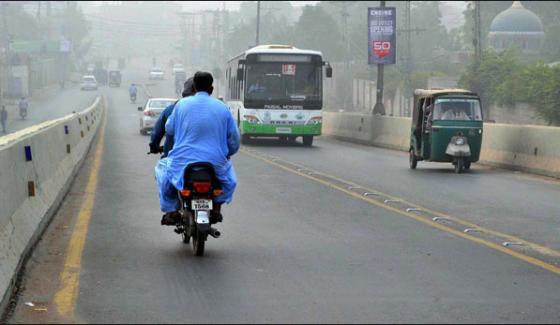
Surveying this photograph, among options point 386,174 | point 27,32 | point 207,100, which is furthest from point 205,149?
point 27,32

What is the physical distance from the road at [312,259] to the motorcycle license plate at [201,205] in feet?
1.55

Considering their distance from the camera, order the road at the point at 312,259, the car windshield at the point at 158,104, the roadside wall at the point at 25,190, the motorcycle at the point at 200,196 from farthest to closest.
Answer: the car windshield at the point at 158,104 → the motorcycle at the point at 200,196 → the roadside wall at the point at 25,190 → the road at the point at 312,259

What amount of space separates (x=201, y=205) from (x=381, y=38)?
3356cm

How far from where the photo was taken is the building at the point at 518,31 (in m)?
130

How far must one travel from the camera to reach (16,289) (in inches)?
369

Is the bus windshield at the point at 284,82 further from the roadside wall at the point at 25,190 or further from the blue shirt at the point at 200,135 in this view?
the blue shirt at the point at 200,135

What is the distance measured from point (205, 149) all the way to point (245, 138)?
28.1 meters

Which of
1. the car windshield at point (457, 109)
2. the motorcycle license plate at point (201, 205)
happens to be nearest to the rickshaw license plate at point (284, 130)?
the car windshield at point (457, 109)

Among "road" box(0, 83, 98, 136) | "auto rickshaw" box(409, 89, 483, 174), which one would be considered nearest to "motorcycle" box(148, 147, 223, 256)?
"auto rickshaw" box(409, 89, 483, 174)

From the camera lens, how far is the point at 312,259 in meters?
11.0

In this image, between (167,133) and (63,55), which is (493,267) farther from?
(63,55)

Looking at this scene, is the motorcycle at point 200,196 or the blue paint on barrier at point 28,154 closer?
the motorcycle at point 200,196

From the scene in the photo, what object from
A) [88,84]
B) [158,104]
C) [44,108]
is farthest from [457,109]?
[88,84]

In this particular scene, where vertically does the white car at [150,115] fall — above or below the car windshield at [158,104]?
below
